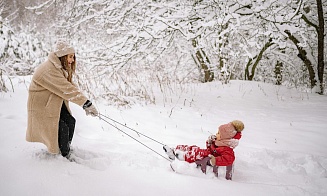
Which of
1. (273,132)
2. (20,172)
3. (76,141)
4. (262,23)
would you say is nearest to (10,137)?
(76,141)

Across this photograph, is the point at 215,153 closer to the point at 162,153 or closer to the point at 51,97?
the point at 162,153

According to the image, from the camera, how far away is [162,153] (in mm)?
2973

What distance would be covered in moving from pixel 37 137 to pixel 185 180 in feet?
5.43

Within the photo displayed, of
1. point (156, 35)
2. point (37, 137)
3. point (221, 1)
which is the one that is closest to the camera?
point (37, 137)

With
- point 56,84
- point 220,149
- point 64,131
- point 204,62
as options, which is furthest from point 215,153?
point 204,62

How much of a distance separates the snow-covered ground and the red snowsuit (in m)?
0.13

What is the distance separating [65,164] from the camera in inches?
94.4

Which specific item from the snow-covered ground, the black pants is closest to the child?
the snow-covered ground

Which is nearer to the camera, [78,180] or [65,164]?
[78,180]

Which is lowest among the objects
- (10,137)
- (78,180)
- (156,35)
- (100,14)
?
(78,180)

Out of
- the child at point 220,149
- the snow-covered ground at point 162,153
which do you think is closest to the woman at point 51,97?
the snow-covered ground at point 162,153

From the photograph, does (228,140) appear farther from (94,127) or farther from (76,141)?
(94,127)

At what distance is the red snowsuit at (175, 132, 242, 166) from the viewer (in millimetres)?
2367

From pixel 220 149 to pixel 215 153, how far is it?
0.10 meters
